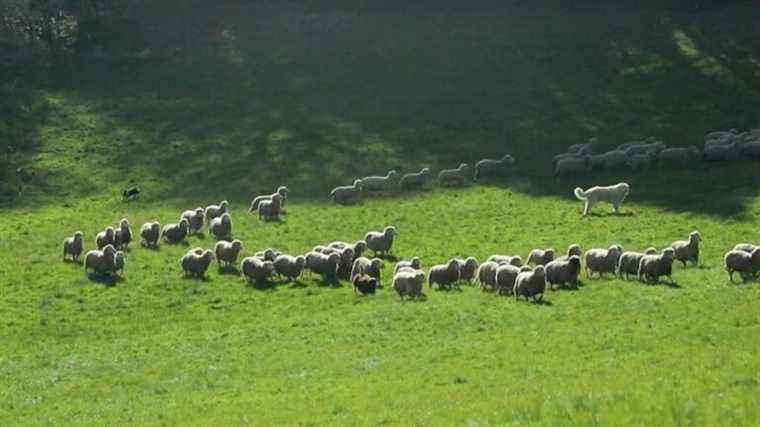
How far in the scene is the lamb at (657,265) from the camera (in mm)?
32781

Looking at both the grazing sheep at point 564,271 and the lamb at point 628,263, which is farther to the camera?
the lamb at point 628,263

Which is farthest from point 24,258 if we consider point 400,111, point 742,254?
point 400,111

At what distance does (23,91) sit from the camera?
6675 cm

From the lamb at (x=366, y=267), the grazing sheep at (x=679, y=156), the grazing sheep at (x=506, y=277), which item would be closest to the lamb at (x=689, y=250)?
the grazing sheep at (x=506, y=277)

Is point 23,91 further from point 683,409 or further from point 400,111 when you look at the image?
point 683,409

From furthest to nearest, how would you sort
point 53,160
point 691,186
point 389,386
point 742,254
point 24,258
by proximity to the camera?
point 53,160 → point 691,186 → point 24,258 → point 742,254 → point 389,386

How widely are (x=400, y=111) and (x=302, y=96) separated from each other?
6.34 m

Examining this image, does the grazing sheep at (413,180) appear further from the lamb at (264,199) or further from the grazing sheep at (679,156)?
the grazing sheep at (679,156)

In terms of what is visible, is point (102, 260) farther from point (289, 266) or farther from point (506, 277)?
point (506, 277)

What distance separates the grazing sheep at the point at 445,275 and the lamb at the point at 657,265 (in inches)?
203

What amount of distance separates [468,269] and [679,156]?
64.7 ft

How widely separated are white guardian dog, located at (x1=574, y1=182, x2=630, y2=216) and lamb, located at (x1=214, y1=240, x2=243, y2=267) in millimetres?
13599

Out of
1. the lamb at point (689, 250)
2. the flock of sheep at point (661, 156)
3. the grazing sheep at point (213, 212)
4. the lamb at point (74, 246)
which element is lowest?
the lamb at point (74, 246)

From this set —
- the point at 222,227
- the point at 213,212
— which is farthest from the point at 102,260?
the point at 213,212
